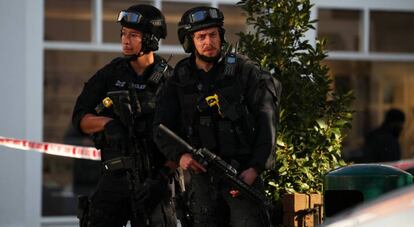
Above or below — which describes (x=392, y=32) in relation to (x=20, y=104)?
above

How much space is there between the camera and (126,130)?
6.83 meters

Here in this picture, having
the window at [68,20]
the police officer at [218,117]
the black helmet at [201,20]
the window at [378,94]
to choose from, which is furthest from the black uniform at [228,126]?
the window at [378,94]

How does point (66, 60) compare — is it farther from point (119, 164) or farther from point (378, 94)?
point (119, 164)

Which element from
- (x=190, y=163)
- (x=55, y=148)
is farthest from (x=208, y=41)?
(x=55, y=148)


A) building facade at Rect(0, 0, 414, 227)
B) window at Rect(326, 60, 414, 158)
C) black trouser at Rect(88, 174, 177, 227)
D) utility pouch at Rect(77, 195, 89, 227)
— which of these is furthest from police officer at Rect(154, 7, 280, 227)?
window at Rect(326, 60, 414, 158)

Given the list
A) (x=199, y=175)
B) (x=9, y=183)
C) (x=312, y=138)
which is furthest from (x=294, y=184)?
(x=9, y=183)

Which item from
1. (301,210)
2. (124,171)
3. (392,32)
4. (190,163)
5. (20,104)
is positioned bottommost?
(301,210)

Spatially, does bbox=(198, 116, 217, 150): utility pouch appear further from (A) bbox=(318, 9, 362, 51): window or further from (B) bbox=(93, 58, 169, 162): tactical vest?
(A) bbox=(318, 9, 362, 51): window

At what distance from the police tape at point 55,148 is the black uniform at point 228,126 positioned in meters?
4.38

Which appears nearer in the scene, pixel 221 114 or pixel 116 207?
pixel 221 114

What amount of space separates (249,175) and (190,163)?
0.34 meters

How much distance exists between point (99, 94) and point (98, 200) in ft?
2.32

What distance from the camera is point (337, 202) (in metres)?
6.65

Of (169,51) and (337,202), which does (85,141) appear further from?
(337,202)
